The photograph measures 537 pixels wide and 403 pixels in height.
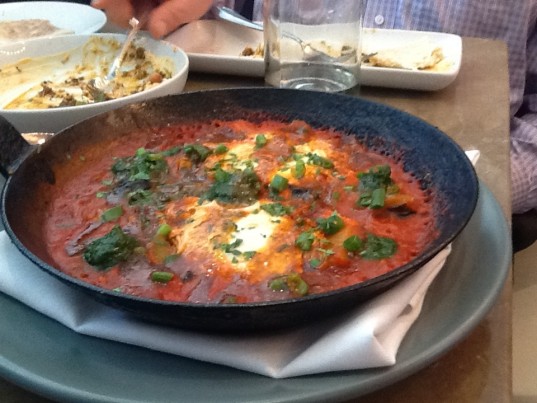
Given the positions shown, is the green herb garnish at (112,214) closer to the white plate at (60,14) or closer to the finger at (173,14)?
the finger at (173,14)

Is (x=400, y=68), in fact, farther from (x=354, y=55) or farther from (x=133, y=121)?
(x=133, y=121)

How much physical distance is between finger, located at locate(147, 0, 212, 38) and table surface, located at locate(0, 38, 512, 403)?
13 centimetres

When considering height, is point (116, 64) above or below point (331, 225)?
below

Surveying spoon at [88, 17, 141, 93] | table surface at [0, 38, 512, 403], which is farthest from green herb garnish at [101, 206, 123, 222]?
spoon at [88, 17, 141, 93]

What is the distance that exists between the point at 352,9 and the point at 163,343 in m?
0.99

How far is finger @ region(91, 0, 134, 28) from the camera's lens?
156cm

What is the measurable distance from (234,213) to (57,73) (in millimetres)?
887

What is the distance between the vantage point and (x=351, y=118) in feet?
3.51

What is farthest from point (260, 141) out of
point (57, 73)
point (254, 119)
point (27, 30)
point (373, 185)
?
point (27, 30)

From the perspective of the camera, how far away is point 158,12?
156cm

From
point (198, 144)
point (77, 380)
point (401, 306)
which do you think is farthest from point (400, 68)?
point (77, 380)

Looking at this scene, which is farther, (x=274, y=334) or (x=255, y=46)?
(x=255, y=46)

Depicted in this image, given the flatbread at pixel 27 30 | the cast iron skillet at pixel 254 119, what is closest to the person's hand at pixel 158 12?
the flatbread at pixel 27 30

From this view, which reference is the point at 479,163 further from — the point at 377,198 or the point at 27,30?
the point at 27,30
